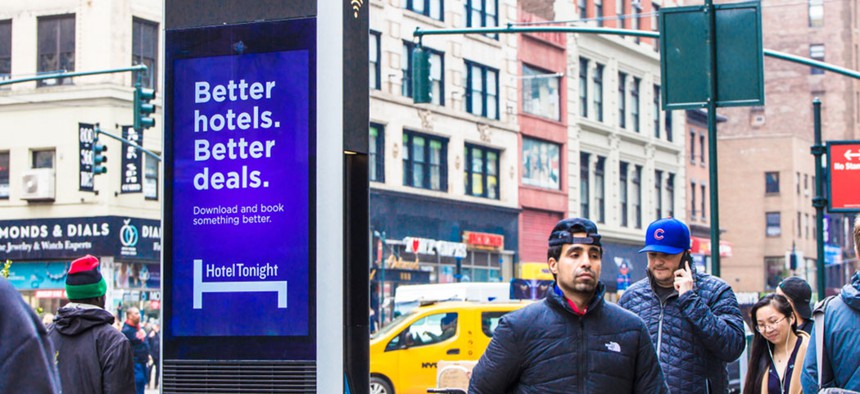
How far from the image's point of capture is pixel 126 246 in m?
39.4

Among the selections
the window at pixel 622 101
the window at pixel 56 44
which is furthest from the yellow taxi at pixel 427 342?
the window at pixel 622 101

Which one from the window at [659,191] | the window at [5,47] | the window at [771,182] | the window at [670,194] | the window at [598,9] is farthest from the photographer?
the window at [771,182]

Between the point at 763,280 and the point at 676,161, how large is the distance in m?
27.2

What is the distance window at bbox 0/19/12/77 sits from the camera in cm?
4078

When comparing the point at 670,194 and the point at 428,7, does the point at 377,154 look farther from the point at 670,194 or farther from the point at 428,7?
the point at 670,194

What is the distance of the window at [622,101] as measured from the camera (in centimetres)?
5959

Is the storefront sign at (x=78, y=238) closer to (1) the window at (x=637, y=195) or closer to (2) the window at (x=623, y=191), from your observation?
(2) the window at (x=623, y=191)

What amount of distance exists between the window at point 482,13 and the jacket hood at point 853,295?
4294 centimetres

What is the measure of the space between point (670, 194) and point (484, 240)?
1858cm

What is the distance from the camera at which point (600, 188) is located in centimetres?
5791

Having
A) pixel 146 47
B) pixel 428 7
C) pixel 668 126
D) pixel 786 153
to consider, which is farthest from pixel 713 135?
pixel 786 153

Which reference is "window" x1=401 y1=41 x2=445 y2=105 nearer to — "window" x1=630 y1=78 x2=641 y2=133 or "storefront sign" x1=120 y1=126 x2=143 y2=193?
"storefront sign" x1=120 y1=126 x2=143 y2=193

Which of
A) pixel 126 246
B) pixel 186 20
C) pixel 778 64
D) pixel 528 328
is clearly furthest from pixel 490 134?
pixel 778 64

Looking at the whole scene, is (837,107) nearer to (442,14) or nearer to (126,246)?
(442,14)
